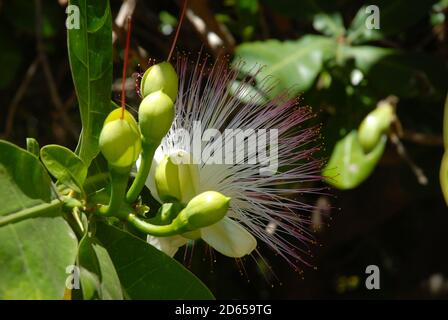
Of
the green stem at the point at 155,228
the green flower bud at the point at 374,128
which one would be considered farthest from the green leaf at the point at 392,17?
the green stem at the point at 155,228

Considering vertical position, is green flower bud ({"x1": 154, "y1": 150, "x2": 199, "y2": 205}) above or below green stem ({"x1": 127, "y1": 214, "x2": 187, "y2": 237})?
above

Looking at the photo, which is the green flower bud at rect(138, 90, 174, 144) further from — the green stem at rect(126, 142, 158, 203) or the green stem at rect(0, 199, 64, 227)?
the green stem at rect(0, 199, 64, 227)

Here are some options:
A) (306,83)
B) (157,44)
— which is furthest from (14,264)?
(157,44)

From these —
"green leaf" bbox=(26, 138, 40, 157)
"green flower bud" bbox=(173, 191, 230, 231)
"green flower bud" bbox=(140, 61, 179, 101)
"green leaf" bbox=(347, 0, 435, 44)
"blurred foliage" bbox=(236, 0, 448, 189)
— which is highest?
"green leaf" bbox=(347, 0, 435, 44)

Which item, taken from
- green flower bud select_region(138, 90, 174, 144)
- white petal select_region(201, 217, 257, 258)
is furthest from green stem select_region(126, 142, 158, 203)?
white petal select_region(201, 217, 257, 258)

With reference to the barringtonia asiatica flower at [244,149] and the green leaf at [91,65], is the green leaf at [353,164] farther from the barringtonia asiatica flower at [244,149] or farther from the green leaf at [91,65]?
the green leaf at [91,65]
